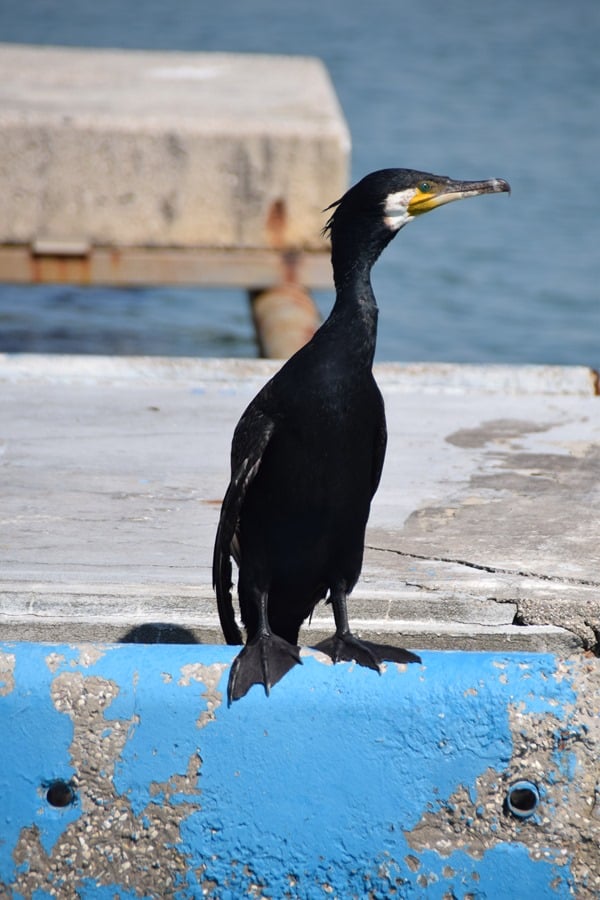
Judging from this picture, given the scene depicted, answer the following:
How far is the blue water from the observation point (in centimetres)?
1031

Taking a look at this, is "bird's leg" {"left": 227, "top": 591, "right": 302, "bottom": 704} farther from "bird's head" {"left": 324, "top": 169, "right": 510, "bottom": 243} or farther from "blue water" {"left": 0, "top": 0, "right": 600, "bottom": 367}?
"blue water" {"left": 0, "top": 0, "right": 600, "bottom": 367}

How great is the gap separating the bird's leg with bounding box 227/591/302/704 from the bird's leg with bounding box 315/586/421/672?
0.08 meters

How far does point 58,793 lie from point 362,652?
0.59 metres

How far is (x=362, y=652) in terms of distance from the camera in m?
2.51

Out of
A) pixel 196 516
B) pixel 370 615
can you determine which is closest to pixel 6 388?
pixel 196 516

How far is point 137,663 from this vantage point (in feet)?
8.02

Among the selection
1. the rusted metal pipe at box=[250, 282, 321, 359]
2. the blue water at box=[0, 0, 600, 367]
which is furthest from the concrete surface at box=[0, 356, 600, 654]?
the blue water at box=[0, 0, 600, 367]

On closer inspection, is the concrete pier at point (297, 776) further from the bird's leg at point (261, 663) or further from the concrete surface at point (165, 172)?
the concrete surface at point (165, 172)

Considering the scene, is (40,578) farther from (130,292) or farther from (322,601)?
(130,292)

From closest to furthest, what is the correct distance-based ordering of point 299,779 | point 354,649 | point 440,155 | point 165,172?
point 299,779 < point 354,649 < point 165,172 < point 440,155

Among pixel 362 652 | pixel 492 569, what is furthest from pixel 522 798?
pixel 492 569

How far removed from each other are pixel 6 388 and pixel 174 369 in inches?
21.1

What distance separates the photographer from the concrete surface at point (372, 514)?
9.15ft

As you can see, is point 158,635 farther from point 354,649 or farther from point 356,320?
point 356,320
